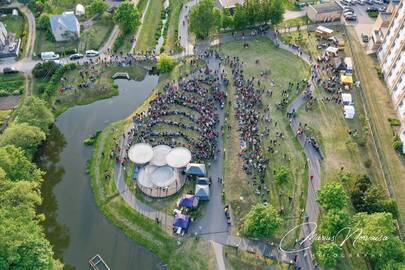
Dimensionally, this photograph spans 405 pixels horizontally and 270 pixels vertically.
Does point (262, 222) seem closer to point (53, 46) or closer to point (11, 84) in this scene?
point (11, 84)

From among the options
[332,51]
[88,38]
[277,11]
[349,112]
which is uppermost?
[277,11]

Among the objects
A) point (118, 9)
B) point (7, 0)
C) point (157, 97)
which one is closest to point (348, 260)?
point (157, 97)

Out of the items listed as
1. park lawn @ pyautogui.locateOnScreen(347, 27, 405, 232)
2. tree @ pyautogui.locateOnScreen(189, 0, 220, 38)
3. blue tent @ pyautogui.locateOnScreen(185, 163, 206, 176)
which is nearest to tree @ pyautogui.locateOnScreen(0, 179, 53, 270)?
blue tent @ pyautogui.locateOnScreen(185, 163, 206, 176)

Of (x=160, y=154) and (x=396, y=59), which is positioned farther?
(x=396, y=59)

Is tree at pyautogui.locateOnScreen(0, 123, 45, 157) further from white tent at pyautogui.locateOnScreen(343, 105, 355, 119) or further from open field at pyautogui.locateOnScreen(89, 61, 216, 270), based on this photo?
white tent at pyautogui.locateOnScreen(343, 105, 355, 119)

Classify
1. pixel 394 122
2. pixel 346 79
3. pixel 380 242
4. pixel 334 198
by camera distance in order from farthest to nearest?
pixel 346 79, pixel 394 122, pixel 334 198, pixel 380 242

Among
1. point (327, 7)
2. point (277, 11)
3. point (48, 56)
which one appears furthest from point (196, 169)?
point (327, 7)
